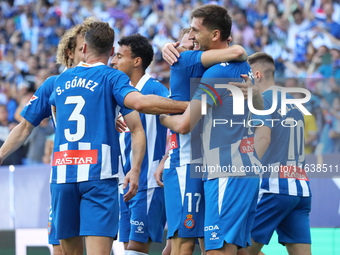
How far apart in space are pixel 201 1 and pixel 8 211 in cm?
798

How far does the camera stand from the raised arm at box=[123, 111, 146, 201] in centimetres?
445

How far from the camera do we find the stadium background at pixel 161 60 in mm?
8516

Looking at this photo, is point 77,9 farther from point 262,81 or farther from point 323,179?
point 262,81

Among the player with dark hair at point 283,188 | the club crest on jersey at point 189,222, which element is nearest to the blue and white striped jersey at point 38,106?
the club crest on jersey at point 189,222

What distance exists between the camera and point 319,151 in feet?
27.9

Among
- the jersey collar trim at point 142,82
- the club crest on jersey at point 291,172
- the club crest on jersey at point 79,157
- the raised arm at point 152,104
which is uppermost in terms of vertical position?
the jersey collar trim at point 142,82

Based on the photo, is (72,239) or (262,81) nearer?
(72,239)

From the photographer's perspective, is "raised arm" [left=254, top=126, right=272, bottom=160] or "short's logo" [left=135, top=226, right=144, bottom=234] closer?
"raised arm" [left=254, top=126, right=272, bottom=160]

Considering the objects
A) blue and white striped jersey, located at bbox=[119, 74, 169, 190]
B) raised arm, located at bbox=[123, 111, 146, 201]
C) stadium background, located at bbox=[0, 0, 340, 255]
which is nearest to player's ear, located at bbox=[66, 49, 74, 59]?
blue and white striped jersey, located at bbox=[119, 74, 169, 190]

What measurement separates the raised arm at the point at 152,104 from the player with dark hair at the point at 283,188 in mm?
1099

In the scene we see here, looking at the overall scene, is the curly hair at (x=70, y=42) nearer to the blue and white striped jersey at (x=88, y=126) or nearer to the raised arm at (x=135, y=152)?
the blue and white striped jersey at (x=88, y=126)

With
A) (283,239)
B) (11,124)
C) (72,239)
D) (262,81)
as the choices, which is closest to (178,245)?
(72,239)

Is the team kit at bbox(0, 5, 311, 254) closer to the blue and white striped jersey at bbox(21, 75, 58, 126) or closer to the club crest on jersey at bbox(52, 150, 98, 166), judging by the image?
the club crest on jersey at bbox(52, 150, 98, 166)

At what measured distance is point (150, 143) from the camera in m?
5.86
